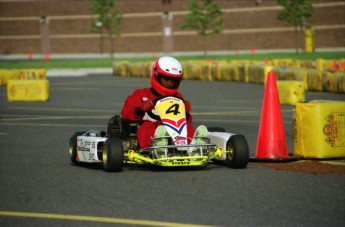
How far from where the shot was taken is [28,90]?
25703mm

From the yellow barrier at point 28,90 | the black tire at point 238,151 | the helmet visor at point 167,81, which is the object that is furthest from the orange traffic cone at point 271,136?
the yellow barrier at point 28,90

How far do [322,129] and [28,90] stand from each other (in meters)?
15.6

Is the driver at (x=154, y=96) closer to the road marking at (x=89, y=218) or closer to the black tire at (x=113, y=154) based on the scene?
the black tire at (x=113, y=154)

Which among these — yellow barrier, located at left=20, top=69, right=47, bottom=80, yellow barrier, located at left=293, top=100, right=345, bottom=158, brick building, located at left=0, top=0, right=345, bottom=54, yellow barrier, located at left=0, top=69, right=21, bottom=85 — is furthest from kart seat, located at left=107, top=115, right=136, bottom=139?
brick building, located at left=0, top=0, right=345, bottom=54

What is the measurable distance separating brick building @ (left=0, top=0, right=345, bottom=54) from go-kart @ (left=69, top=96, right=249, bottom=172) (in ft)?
200

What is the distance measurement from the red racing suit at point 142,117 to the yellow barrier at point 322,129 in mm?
1459

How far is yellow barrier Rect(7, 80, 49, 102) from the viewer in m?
25.4

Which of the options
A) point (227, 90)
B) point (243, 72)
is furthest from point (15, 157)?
point (243, 72)

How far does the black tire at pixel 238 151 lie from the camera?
10289mm

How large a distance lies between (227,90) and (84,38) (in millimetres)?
53278

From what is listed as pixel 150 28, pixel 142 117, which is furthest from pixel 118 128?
pixel 150 28

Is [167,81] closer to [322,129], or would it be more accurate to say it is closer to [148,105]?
[148,105]

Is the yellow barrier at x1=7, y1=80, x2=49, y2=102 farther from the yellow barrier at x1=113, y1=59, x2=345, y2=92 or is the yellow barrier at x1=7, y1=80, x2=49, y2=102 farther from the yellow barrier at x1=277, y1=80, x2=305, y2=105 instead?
the yellow barrier at x1=113, y1=59, x2=345, y2=92

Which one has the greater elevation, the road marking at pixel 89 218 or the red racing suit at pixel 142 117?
the red racing suit at pixel 142 117
